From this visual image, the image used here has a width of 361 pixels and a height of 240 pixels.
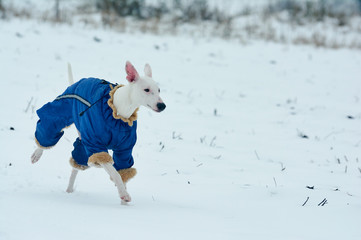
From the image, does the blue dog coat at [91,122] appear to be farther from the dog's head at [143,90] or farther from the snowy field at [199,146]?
the snowy field at [199,146]

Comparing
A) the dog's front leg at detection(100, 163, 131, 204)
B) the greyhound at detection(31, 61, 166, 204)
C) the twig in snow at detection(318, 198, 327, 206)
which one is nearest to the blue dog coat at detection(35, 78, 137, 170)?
the greyhound at detection(31, 61, 166, 204)

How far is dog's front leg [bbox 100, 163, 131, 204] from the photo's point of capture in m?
2.94

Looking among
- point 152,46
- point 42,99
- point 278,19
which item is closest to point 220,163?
point 42,99

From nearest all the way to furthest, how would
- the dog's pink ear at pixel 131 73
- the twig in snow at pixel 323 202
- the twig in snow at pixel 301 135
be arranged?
the dog's pink ear at pixel 131 73 → the twig in snow at pixel 323 202 → the twig in snow at pixel 301 135

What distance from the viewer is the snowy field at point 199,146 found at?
8.54ft

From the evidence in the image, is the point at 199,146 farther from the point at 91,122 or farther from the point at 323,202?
the point at 91,122

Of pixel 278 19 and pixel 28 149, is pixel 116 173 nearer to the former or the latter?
pixel 28 149

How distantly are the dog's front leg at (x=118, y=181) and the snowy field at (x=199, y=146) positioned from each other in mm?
74

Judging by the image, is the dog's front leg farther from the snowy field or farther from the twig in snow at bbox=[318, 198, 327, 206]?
the twig in snow at bbox=[318, 198, 327, 206]

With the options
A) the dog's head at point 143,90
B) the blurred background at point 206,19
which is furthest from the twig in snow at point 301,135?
the blurred background at point 206,19

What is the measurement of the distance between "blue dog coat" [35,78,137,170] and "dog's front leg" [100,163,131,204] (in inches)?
4.8

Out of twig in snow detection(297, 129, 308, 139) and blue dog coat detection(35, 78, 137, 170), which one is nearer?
blue dog coat detection(35, 78, 137, 170)

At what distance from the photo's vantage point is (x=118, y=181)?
2963 millimetres

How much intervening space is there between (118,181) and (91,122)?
470 millimetres
